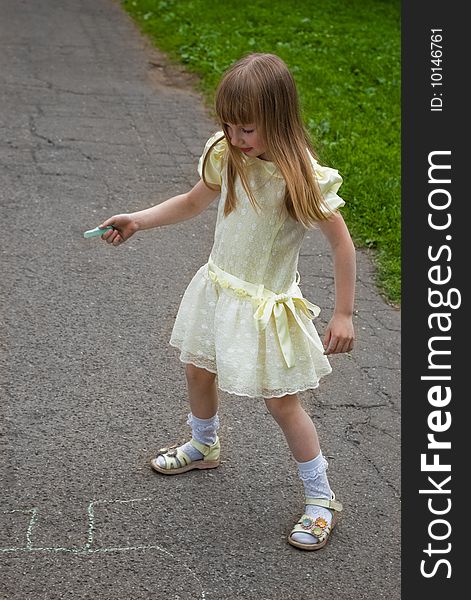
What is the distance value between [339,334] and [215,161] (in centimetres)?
66

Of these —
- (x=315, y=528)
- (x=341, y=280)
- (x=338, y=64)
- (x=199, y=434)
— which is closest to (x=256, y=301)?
(x=341, y=280)

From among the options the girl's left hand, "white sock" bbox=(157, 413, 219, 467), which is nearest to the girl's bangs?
the girl's left hand

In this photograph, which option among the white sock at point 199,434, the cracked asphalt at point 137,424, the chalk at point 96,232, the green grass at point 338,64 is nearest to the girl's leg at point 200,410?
the white sock at point 199,434

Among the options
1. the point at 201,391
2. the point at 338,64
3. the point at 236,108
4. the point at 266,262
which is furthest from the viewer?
the point at 338,64

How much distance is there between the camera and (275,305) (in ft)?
10.6

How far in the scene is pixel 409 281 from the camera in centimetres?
379

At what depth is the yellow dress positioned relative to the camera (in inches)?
125

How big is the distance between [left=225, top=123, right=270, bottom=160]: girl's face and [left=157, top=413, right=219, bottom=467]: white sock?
99 centimetres

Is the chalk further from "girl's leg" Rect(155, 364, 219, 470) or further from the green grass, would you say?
the green grass

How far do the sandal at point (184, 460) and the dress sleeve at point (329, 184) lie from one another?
0.99 meters

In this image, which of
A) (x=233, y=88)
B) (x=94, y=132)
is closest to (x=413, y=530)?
(x=233, y=88)

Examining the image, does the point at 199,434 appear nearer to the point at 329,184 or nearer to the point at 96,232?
the point at 96,232

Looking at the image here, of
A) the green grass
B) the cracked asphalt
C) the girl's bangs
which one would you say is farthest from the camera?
the green grass

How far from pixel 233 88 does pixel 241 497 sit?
1.36 metres
